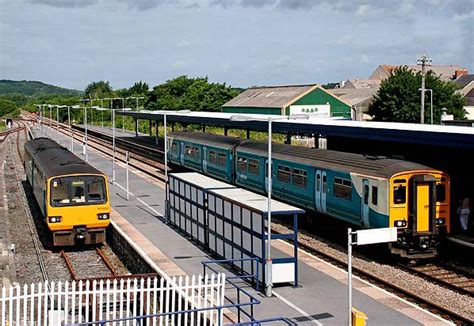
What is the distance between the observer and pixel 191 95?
9569 centimetres

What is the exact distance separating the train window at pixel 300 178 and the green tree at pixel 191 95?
66.8m

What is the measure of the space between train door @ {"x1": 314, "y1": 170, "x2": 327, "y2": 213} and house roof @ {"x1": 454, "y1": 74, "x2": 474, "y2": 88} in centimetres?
8407

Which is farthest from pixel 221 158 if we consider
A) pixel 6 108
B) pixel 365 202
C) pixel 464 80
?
pixel 6 108

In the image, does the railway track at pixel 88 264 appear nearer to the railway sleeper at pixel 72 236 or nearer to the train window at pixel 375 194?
the railway sleeper at pixel 72 236

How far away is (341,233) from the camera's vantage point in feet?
80.9

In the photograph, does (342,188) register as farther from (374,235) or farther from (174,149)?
(174,149)

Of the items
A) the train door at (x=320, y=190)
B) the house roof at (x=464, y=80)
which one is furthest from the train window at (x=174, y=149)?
the house roof at (x=464, y=80)

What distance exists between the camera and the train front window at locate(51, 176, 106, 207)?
72.8ft

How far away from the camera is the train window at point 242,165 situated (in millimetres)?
31756

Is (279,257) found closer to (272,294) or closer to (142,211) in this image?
(272,294)

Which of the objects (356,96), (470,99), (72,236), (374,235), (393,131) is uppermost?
(356,96)

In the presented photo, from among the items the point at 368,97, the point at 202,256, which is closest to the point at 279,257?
the point at 202,256

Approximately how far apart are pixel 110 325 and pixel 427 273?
29.7 feet

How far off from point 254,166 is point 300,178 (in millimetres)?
5128
